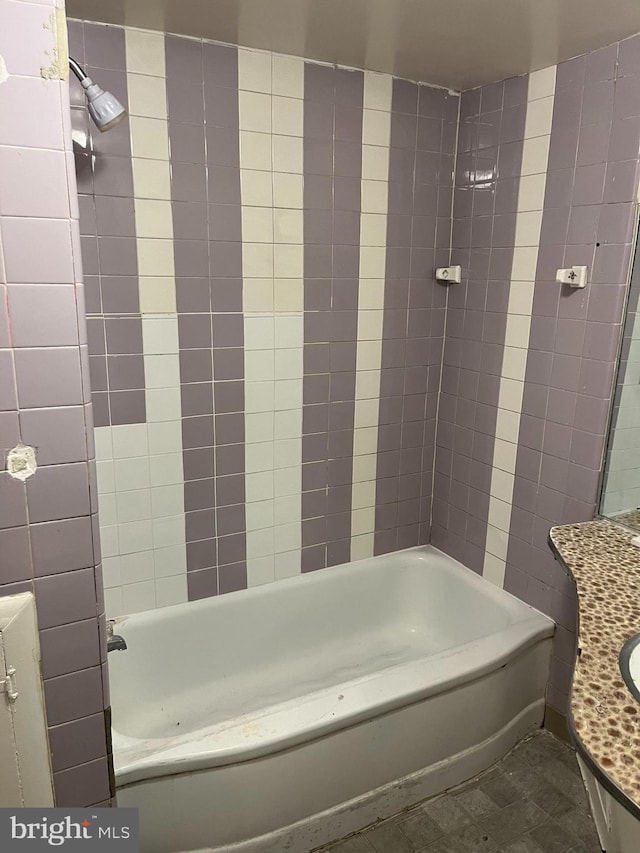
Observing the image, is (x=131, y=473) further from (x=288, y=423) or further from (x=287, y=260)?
(x=287, y=260)

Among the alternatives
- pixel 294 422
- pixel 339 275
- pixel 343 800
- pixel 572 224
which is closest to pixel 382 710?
pixel 343 800

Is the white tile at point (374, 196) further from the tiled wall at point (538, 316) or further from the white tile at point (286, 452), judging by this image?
the white tile at point (286, 452)

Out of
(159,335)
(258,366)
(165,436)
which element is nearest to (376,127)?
(258,366)

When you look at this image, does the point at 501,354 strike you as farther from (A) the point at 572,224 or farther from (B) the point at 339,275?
(B) the point at 339,275

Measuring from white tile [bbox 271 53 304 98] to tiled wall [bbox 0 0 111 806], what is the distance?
42.5 inches

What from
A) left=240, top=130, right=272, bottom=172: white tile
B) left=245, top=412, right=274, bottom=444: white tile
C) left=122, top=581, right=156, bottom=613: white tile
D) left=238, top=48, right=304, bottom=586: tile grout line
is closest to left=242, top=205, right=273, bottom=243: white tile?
left=238, top=48, right=304, bottom=586: tile grout line

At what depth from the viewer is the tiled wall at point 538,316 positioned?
182cm

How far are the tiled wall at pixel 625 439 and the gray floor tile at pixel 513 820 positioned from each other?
91 centimetres

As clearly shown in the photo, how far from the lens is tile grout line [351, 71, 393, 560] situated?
6.95 feet

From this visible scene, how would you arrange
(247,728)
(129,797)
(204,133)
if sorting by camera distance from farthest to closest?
(204,133) < (247,728) < (129,797)

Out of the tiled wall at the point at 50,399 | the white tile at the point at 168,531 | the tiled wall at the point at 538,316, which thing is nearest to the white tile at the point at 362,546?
the tiled wall at the point at 538,316

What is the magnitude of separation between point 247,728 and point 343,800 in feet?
1.32

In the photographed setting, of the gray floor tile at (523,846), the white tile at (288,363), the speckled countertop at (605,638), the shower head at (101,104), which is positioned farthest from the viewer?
the white tile at (288,363)

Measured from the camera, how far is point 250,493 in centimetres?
221
